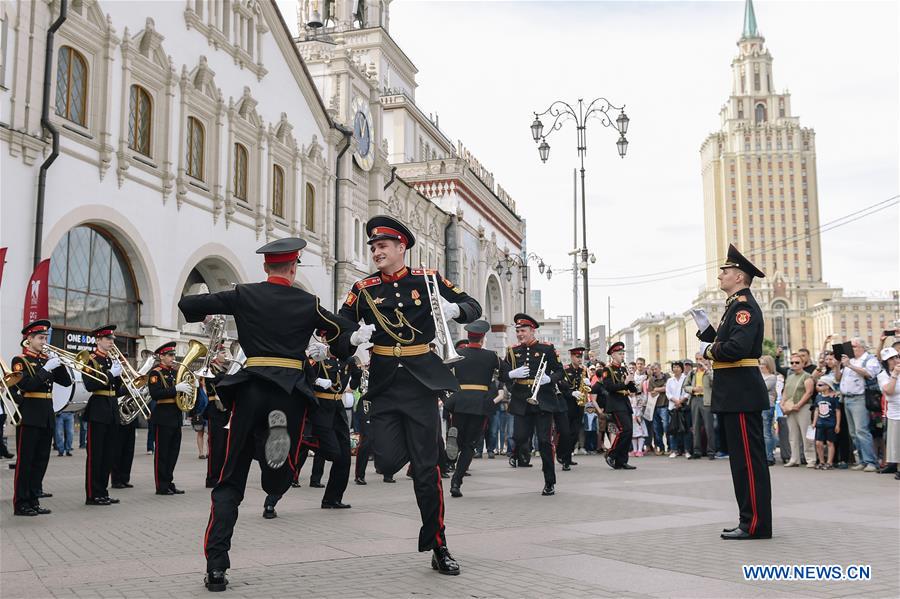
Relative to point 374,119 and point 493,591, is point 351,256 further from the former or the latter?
point 493,591

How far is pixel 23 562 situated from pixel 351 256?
1140 inches

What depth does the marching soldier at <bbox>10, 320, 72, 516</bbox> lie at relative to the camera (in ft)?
30.3

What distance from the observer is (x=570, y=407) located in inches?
673

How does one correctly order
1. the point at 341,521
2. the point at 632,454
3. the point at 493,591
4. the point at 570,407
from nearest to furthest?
1. the point at 493,591
2. the point at 341,521
3. the point at 570,407
4. the point at 632,454

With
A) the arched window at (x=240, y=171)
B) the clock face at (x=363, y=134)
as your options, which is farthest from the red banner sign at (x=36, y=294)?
the clock face at (x=363, y=134)

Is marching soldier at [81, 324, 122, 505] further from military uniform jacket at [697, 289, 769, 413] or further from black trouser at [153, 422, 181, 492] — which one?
military uniform jacket at [697, 289, 769, 413]

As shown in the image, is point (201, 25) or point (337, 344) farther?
point (201, 25)

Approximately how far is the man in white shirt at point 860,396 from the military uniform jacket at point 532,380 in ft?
19.7

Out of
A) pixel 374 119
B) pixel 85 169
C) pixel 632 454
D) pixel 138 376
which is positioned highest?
pixel 374 119

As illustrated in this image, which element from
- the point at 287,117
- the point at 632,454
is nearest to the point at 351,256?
the point at 287,117

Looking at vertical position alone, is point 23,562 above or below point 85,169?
below

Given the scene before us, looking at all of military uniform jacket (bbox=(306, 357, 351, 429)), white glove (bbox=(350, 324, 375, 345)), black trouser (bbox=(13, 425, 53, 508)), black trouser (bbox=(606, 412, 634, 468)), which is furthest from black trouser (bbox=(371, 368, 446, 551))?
black trouser (bbox=(606, 412, 634, 468))

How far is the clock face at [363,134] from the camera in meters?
36.3

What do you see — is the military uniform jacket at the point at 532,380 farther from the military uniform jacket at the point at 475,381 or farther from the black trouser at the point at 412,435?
the black trouser at the point at 412,435
